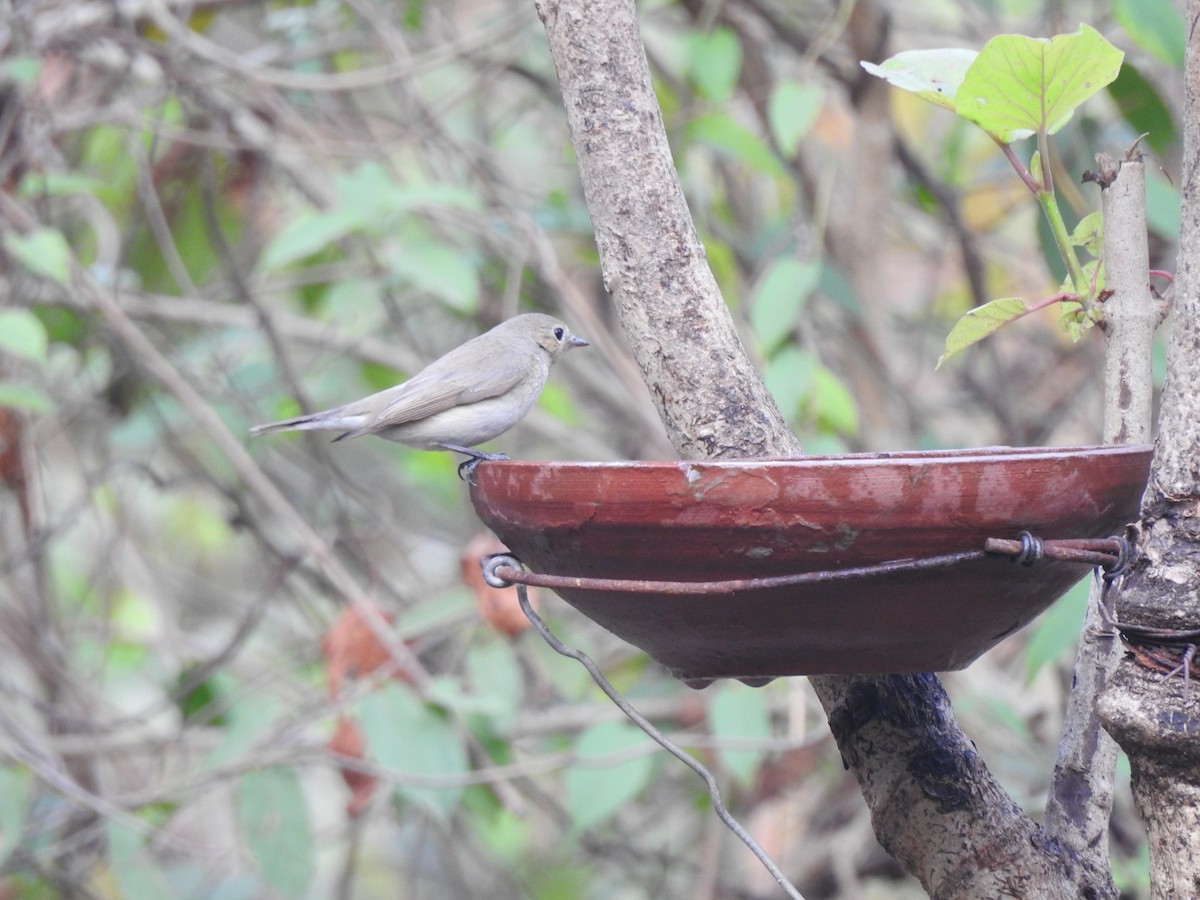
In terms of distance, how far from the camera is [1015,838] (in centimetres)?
140

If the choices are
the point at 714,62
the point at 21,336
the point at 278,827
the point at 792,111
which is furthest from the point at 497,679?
the point at 714,62

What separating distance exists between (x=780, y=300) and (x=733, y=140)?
820 millimetres

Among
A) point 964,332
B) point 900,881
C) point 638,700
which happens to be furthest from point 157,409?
point 964,332

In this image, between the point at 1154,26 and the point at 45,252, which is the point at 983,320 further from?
the point at 45,252

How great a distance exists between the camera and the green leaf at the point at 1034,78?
4.11ft

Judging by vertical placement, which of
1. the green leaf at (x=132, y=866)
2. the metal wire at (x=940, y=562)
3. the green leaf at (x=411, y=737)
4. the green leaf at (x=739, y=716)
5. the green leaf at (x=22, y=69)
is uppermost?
the green leaf at (x=22, y=69)

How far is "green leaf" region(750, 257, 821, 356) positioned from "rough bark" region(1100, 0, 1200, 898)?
1.92 meters

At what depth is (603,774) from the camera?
328 cm

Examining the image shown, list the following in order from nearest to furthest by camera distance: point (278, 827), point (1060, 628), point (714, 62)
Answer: point (1060, 628)
point (278, 827)
point (714, 62)

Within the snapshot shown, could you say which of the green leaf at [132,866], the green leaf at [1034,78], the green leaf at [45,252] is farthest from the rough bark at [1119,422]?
the green leaf at [132,866]

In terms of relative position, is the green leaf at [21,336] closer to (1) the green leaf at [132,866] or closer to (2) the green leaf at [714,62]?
(1) the green leaf at [132,866]

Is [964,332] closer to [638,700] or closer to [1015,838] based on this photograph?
[1015,838]

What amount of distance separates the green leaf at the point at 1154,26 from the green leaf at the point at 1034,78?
1.83 metres

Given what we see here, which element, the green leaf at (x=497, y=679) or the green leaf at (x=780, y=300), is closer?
the green leaf at (x=780, y=300)
